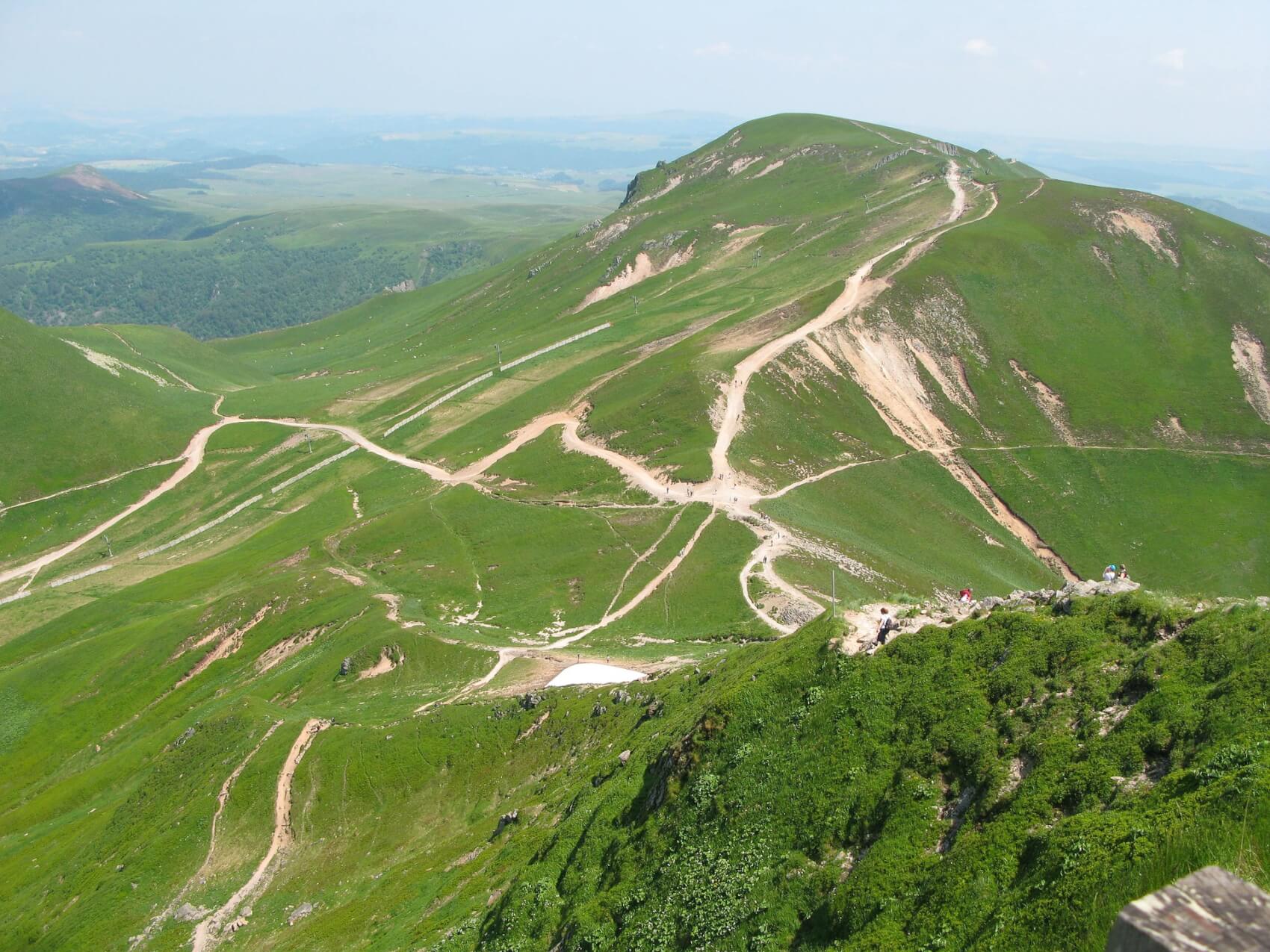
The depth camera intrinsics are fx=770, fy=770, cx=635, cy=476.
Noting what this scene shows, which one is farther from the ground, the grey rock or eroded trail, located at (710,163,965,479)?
eroded trail, located at (710,163,965,479)

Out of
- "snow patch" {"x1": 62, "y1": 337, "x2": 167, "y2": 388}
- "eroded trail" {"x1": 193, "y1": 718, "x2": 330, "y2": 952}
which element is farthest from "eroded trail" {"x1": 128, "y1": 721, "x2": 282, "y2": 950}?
"snow patch" {"x1": 62, "y1": 337, "x2": 167, "y2": 388}

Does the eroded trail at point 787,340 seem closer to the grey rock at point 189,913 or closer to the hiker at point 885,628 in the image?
the hiker at point 885,628

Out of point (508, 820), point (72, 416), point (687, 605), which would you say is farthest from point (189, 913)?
point (72, 416)

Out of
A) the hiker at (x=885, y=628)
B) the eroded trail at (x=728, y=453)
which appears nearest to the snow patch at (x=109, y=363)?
the eroded trail at (x=728, y=453)

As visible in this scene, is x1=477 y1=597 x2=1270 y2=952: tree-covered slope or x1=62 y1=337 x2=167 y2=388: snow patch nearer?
x1=477 y1=597 x2=1270 y2=952: tree-covered slope

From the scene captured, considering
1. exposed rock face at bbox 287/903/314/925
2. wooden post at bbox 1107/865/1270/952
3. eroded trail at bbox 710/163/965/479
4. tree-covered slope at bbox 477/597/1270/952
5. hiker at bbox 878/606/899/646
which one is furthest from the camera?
eroded trail at bbox 710/163/965/479

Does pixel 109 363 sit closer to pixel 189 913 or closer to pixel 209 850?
pixel 209 850

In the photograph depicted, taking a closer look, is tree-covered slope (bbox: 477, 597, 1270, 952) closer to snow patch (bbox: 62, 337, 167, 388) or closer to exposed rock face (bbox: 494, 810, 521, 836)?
exposed rock face (bbox: 494, 810, 521, 836)
